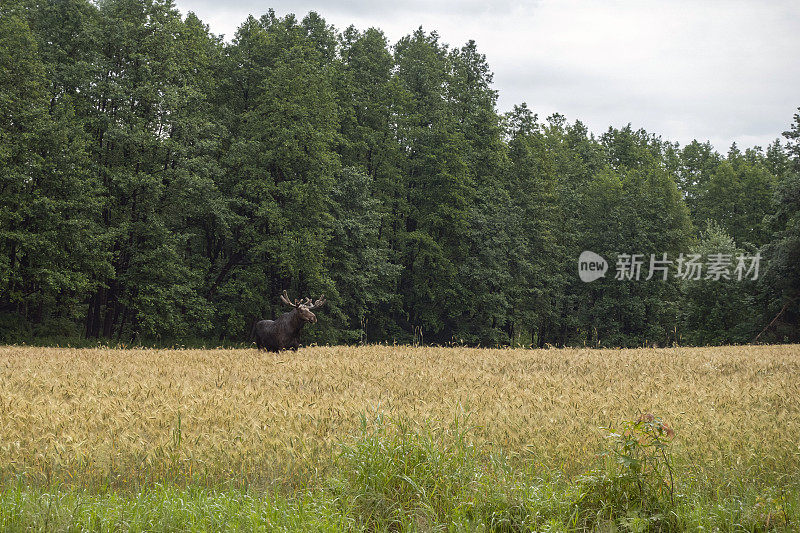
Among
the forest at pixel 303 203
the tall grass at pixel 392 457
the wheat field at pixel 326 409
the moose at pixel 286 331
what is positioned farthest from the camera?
the forest at pixel 303 203

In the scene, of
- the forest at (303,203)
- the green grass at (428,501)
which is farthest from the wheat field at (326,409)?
the forest at (303,203)

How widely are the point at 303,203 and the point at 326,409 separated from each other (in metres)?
28.7

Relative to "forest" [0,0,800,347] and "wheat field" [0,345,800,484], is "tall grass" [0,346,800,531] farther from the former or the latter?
"forest" [0,0,800,347]

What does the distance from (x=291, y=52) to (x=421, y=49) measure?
12951 mm

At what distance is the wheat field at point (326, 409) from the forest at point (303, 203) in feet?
51.6

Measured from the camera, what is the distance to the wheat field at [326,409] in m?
6.51

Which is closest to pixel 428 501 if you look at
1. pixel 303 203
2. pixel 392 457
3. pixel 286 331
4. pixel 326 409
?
pixel 392 457

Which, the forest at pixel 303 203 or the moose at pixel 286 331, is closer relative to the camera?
the moose at pixel 286 331

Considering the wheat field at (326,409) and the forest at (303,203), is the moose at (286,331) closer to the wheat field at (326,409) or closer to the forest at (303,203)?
the wheat field at (326,409)

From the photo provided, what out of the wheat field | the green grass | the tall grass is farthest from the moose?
the green grass

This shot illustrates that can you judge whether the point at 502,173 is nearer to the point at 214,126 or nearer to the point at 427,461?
the point at 214,126

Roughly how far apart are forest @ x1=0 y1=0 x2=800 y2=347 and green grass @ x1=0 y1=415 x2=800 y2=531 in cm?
2179

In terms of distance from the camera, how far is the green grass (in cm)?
498

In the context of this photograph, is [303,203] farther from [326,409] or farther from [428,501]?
[428,501]
